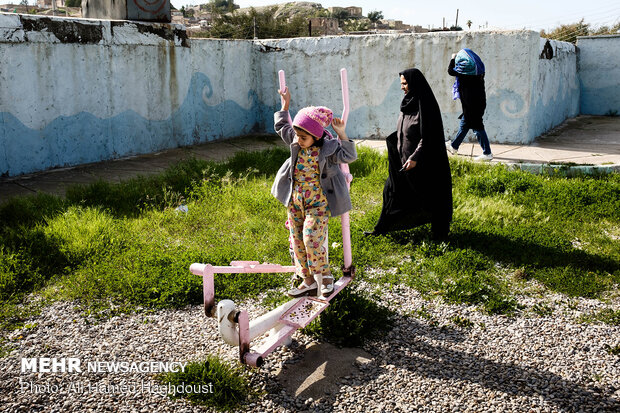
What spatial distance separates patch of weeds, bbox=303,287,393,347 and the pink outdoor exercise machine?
0.13 meters

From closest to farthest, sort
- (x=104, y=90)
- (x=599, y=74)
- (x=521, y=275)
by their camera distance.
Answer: (x=521, y=275) < (x=104, y=90) < (x=599, y=74)

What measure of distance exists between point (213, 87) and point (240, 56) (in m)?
1.13

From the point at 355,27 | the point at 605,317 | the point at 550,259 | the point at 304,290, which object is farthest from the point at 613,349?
the point at 355,27

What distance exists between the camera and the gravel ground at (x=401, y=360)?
3.18 metres

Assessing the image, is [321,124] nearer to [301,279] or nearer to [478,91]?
[301,279]

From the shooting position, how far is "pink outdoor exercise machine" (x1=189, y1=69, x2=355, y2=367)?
10.7 ft

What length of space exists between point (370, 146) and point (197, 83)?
11.8ft

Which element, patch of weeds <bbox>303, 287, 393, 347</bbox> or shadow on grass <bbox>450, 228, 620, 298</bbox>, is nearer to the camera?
patch of weeds <bbox>303, 287, 393, 347</bbox>

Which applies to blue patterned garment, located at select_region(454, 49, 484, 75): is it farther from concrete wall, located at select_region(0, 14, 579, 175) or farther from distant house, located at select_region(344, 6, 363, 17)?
distant house, located at select_region(344, 6, 363, 17)

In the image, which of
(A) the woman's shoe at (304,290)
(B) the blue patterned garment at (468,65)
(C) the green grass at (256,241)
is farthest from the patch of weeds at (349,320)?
(B) the blue patterned garment at (468,65)

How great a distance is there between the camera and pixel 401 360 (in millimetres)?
3635

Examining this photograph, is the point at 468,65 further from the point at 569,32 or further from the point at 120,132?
the point at 569,32

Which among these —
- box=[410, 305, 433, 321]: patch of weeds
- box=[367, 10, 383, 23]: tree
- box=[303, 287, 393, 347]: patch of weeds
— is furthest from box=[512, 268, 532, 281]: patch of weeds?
box=[367, 10, 383, 23]: tree

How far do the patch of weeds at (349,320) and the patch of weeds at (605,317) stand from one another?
58.1 inches
